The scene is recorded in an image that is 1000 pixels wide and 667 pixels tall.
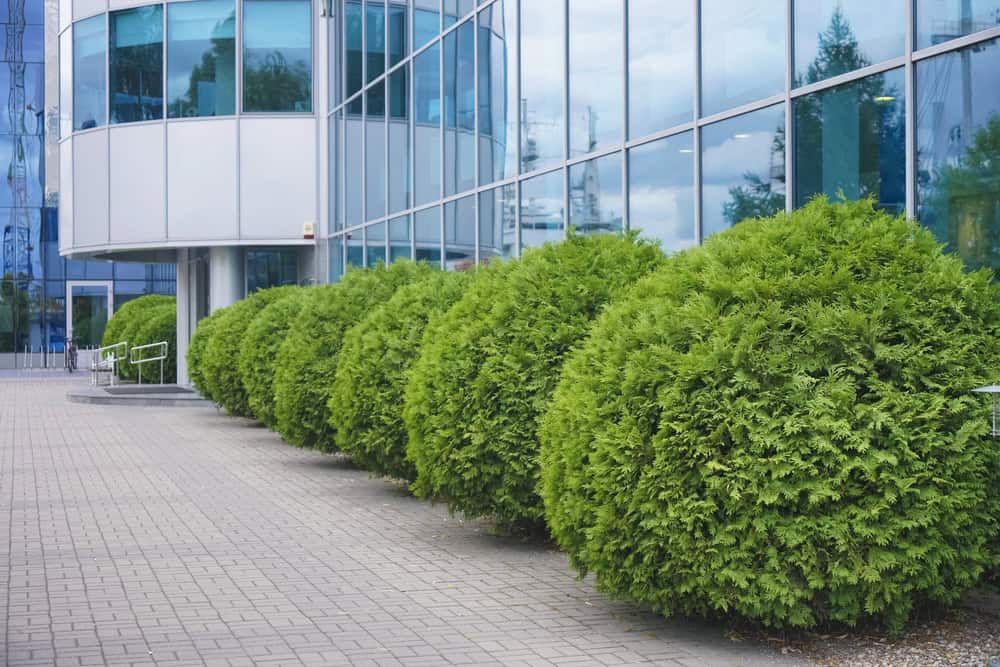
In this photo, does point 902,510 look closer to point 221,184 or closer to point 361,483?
point 361,483

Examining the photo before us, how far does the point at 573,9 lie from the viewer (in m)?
14.1

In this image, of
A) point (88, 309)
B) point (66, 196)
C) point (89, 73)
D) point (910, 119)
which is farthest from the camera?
point (88, 309)

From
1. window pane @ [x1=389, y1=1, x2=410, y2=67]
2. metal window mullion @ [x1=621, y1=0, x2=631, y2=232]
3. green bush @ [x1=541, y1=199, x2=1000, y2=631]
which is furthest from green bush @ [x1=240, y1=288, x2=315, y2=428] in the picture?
green bush @ [x1=541, y1=199, x2=1000, y2=631]

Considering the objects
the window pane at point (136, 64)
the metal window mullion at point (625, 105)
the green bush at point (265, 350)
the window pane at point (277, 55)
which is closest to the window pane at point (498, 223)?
the green bush at point (265, 350)

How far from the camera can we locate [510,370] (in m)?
8.95

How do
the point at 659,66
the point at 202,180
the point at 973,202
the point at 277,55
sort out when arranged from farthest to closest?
the point at 277,55 → the point at 202,180 → the point at 659,66 → the point at 973,202

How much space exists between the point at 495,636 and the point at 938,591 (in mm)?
2286

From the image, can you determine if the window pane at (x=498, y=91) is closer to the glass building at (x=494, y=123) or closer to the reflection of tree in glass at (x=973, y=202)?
the glass building at (x=494, y=123)

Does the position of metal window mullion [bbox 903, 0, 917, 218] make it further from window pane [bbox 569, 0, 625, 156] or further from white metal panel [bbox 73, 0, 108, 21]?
white metal panel [bbox 73, 0, 108, 21]

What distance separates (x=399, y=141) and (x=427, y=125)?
169 cm

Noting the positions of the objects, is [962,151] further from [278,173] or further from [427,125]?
[278,173]

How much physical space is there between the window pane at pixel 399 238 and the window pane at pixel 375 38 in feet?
10.1

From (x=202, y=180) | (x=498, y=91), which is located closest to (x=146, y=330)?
(x=202, y=180)

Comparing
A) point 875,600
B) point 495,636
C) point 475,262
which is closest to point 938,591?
point 875,600
